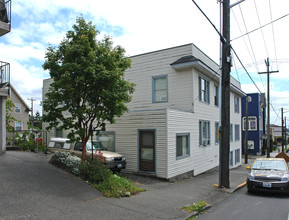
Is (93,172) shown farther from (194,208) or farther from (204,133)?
(204,133)

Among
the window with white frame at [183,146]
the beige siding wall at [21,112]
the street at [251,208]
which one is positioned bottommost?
the street at [251,208]

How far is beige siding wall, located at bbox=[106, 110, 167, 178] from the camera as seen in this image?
12.1 m

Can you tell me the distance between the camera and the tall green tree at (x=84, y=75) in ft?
28.5

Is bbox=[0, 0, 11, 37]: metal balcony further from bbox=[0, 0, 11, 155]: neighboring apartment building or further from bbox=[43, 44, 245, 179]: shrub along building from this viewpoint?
bbox=[43, 44, 245, 179]: shrub along building

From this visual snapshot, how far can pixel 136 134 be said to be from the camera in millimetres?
13133

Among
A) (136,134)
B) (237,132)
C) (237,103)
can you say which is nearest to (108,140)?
(136,134)

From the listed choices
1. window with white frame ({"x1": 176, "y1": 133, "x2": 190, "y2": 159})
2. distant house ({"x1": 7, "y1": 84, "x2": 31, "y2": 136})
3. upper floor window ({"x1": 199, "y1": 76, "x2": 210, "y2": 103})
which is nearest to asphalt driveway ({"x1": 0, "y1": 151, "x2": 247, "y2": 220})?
window with white frame ({"x1": 176, "y1": 133, "x2": 190, "y2": 159})

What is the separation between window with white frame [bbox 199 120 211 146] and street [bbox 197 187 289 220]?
617cm

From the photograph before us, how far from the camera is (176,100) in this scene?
50.0 ft

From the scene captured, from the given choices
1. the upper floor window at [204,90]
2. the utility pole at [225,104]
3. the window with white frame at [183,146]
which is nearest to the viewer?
the utility pole at [225,104]

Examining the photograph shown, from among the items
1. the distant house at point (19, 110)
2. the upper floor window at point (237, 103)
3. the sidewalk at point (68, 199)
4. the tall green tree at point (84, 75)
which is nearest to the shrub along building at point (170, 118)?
the sidewalk at point (68, 199)

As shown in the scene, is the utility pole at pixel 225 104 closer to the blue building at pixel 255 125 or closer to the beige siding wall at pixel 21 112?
the beige siding wall at pixel 21 112

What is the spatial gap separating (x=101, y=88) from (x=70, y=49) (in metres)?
1.78

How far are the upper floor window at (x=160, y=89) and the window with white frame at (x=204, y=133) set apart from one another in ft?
9.97
